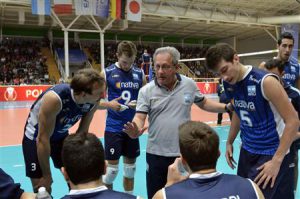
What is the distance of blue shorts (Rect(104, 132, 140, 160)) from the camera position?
4.39 m

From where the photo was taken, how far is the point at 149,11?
24.2 meters

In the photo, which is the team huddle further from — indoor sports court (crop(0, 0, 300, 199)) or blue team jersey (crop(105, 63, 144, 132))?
indoor sports court (crop(0, 0, 300, 199))

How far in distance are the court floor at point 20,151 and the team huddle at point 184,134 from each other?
161cm

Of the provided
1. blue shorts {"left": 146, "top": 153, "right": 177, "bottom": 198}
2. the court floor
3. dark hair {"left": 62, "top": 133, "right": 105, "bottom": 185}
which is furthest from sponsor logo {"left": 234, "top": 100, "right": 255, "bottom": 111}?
the court floor

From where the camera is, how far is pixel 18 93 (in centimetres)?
1620

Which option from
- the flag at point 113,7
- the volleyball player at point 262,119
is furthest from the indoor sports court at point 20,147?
the flag at point 113,7

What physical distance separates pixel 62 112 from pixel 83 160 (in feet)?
5.41

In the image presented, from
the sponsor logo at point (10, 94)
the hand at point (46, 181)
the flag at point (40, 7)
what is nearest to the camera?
the hand at point (46, 181)

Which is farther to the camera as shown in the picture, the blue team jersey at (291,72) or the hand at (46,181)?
the blue team jersey at (291,72)

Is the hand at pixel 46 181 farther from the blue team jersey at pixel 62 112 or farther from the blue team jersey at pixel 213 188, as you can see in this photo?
the blue team jersey at pixel 213 188

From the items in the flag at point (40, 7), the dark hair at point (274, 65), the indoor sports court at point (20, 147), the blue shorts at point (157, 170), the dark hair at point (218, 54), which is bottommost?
the indoor sports court at point (20, 147)

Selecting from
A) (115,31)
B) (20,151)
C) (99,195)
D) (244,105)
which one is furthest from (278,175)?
(115,31)

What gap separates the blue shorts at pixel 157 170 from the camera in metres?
3.21

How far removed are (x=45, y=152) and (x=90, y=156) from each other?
155cm
